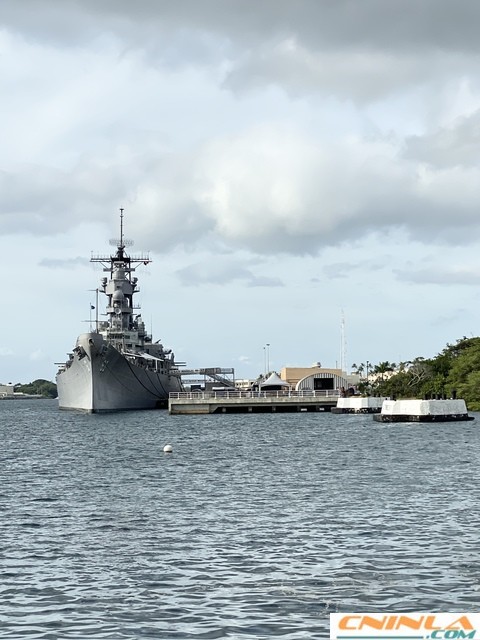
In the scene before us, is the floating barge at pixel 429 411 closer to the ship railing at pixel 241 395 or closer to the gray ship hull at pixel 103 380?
the gray ship hull at pixel 103 380

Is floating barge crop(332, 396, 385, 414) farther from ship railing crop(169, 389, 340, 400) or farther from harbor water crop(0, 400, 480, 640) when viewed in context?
harbor water crop(0, 400, 480, 640)

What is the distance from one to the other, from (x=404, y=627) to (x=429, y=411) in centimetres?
10865

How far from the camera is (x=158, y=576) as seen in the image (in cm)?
2673

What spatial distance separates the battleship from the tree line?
4160 cm

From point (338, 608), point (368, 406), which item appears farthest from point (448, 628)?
point (368, 406)

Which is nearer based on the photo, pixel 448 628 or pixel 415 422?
pixel 448 628

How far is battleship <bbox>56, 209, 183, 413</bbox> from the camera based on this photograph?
465 ft

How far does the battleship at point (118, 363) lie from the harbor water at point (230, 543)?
7487cm

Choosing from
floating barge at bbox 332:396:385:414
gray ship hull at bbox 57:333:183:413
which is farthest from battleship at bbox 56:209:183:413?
floating barge at bbox 332:396:385:414

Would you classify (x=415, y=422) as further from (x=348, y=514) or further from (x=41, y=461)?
(x=348, y=514)

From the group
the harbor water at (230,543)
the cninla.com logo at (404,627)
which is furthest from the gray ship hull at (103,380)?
the cninla.com logo at (404,627)

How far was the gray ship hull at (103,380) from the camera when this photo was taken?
5487 inches

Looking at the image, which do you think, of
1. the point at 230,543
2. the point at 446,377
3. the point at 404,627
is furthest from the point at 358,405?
the point at 404,627

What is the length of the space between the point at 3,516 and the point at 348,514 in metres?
14.0
